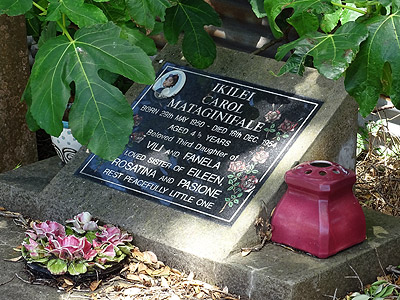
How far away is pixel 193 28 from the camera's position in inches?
183

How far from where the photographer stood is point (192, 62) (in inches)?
182

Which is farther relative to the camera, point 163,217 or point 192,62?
point 192,62

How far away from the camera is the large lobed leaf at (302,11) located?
3.55 meters

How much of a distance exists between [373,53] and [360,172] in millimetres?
1704

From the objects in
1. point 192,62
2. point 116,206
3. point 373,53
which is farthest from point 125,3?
point 373,53

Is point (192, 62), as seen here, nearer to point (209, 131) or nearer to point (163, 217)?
point (209, 131)

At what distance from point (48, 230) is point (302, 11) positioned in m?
1.69

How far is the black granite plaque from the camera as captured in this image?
411 centimetres

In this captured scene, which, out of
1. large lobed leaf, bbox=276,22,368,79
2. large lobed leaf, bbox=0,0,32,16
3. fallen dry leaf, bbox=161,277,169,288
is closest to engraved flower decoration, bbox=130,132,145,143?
fallen dry leaf, bbox=161,277,169,288

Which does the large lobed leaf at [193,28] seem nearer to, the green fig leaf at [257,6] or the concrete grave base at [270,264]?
the green fig leaf at [257,6]

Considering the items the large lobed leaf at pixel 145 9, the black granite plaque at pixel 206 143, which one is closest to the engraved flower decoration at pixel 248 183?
the black granite plaque at pixel 206 143

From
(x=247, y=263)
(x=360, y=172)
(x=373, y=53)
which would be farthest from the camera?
(x=360, y=172)

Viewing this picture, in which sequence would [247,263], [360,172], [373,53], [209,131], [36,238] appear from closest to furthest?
[373,53] < [247,263] < [36,238] < [209,131] < [360,172]

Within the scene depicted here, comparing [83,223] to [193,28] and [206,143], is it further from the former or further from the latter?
[193,28]
